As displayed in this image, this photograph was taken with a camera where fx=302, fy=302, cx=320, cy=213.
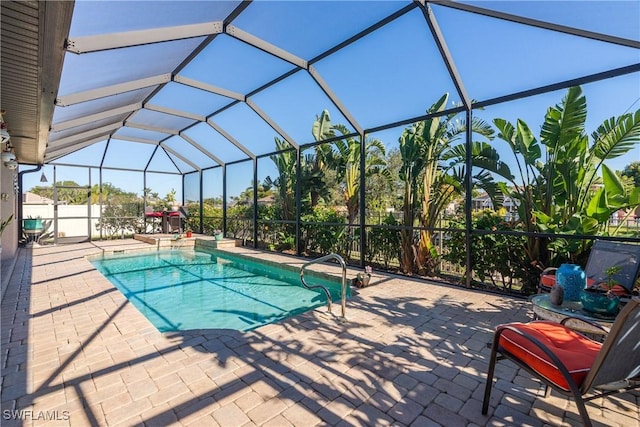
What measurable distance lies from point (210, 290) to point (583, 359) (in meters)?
6.97

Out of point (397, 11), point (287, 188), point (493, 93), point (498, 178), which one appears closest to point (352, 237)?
point (287, 188)

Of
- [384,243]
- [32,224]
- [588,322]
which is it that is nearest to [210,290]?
[384,243]

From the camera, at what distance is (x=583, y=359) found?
207 cm

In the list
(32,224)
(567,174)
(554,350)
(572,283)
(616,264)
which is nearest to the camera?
(554,350)

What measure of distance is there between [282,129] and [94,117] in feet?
15.2

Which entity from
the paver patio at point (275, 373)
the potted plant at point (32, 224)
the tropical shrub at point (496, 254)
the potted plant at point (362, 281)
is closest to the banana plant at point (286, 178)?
the potted plant at point (362, 281)

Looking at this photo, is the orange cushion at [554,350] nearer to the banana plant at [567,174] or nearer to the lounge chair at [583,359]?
the lounge chair at [583,359]

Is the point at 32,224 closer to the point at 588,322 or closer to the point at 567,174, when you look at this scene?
the point at 588,322

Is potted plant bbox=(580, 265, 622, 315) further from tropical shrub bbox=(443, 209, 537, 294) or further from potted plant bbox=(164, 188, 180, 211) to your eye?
potted plant bbox=(164, 188, 180, 211)

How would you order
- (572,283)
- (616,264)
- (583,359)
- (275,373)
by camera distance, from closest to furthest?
(583,359) < (275,373) < (572,283) < (616,264)

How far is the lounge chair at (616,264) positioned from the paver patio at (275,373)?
3.29 ft

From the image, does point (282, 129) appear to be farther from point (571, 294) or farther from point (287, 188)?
point (571, 294)

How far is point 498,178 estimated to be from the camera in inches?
229

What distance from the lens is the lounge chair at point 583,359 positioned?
175cm
